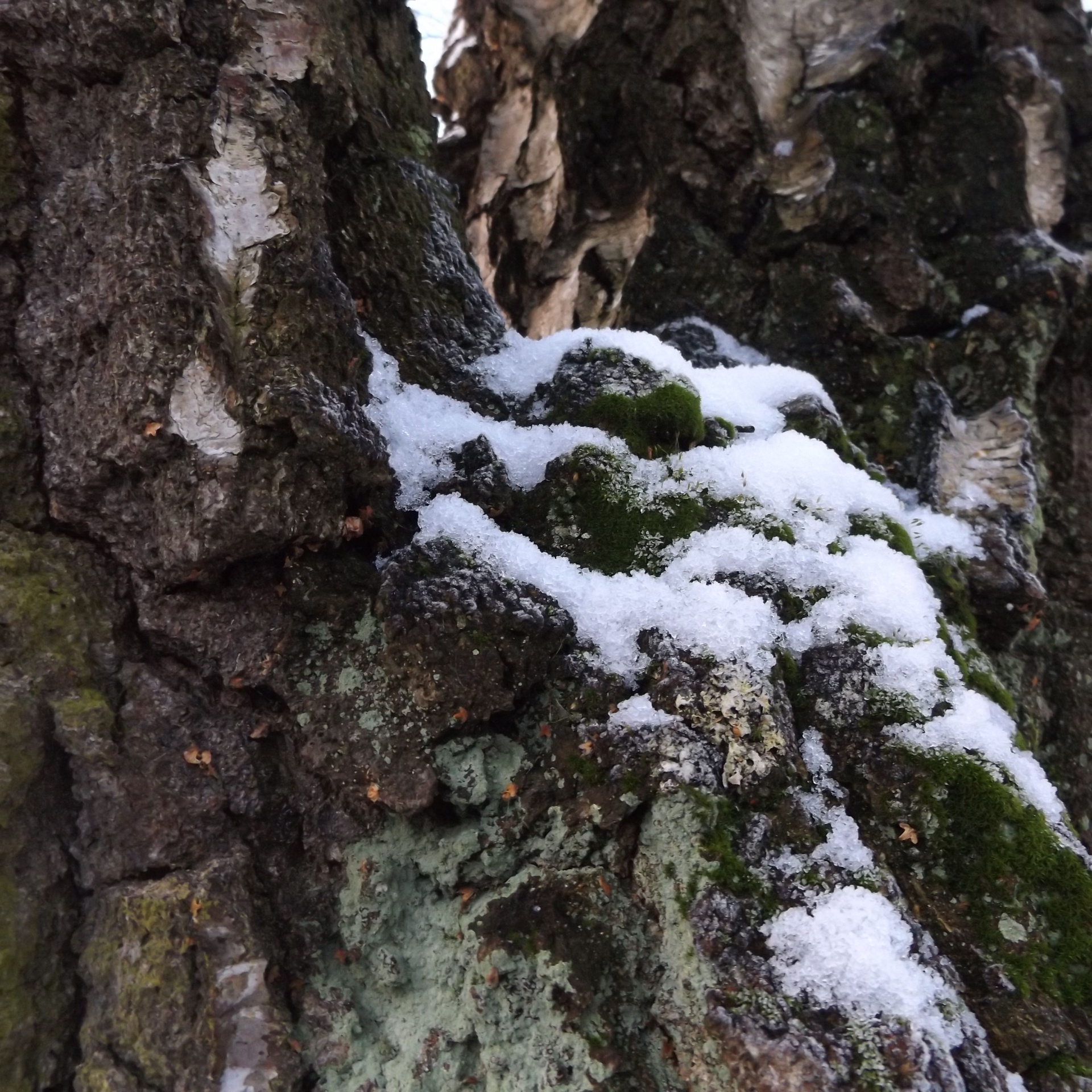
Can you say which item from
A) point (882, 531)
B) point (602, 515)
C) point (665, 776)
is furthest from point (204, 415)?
point (882, 531)

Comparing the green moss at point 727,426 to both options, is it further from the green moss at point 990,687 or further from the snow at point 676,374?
the green moss at point 990,687

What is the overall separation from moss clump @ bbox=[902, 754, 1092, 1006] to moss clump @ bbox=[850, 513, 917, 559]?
92cm

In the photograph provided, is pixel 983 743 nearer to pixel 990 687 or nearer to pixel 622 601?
pixel 990 687

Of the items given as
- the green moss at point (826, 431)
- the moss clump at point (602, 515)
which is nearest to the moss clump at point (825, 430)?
the green moss at point (826, 431)

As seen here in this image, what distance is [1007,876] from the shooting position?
209cm

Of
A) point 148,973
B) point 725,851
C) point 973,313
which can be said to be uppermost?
point 973,313

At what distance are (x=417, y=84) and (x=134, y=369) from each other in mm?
2102

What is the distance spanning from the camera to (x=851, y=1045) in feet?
5.62

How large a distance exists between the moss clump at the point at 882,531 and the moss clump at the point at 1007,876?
36.1 inches

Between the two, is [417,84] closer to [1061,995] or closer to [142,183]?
[142,183]

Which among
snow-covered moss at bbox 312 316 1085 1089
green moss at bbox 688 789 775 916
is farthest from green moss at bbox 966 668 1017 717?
green moss at bbox 688 789 775 916

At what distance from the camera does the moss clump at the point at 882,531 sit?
2.89 meters

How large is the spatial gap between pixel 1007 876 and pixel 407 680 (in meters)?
1.70

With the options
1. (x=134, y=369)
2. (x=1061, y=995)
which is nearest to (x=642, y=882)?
(x=1061, y=995)
